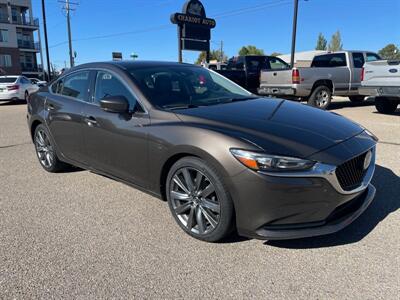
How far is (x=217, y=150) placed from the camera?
9.61 feet

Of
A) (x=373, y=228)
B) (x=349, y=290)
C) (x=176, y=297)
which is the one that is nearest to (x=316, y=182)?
(x=349, y=290)

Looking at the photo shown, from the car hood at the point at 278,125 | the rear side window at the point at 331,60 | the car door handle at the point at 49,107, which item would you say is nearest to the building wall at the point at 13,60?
the rear side window at the point at 331,60

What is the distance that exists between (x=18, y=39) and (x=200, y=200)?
204ft

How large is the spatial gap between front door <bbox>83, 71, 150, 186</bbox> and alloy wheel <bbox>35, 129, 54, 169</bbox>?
1.22 m

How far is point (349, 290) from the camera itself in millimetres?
2527

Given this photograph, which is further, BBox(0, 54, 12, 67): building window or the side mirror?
BBox(0, 54, 12, 67): building window

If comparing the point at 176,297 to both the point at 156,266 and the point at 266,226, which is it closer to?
the point at 156,266

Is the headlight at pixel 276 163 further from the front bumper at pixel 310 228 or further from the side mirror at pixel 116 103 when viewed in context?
the side mirror at pixel 116 103

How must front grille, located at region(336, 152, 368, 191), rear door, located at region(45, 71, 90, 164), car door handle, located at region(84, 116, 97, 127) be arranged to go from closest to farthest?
front grille, located at region(336, 152, 368, 191), car door handle, located at region(84, 116, 97, 127), rear door, located at region(45, 71, 90, 164)

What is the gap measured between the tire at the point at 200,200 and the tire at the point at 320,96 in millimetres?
9699

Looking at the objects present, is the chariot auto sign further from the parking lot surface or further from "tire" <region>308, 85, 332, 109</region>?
the parking lot surface

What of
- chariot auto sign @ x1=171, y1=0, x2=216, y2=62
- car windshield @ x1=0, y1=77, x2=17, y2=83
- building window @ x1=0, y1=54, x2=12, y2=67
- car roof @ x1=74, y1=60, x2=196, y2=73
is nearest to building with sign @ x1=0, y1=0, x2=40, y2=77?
building window @ x1=0, y1=54, x2=12, y2=67

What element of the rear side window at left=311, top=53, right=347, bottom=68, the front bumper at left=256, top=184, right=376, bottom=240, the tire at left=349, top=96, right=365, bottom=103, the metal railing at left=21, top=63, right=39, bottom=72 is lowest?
the front bumper at left=256, top=184, right=376, bottom=240

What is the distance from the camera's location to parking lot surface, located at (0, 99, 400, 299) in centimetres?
258
